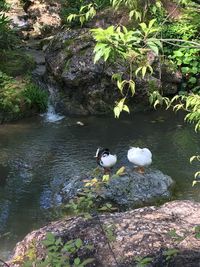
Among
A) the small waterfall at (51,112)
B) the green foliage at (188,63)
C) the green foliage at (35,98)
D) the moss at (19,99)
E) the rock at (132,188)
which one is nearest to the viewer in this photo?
the rock at (132,188)

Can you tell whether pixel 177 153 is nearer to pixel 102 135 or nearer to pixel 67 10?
pixel 102 135

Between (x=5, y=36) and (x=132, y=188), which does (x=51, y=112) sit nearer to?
(x=5, y=36)

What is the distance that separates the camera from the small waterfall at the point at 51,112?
10727mm

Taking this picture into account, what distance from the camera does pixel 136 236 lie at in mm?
4426

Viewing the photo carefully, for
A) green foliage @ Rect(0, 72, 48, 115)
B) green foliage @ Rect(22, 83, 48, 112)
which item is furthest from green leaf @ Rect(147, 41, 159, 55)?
green foliage @ Rect(22, 83, 48, 112)

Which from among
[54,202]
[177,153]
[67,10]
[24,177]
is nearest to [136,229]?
[54,202]

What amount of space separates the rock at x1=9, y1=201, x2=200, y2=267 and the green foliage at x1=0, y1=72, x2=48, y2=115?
19.3 ft

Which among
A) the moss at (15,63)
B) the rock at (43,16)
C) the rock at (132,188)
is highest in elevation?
the rock at (43,16)

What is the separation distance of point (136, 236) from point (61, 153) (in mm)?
4402

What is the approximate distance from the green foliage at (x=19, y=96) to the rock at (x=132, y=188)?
3.90 m

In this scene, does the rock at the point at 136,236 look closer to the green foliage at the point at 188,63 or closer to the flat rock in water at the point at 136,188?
the flat rock in water at the point at 136,188

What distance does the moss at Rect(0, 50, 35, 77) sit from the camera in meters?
11.9

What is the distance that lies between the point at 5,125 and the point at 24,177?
2757 mm

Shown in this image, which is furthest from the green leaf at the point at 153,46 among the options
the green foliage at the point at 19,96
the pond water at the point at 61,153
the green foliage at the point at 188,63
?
the green foliage at the point at 188,63
